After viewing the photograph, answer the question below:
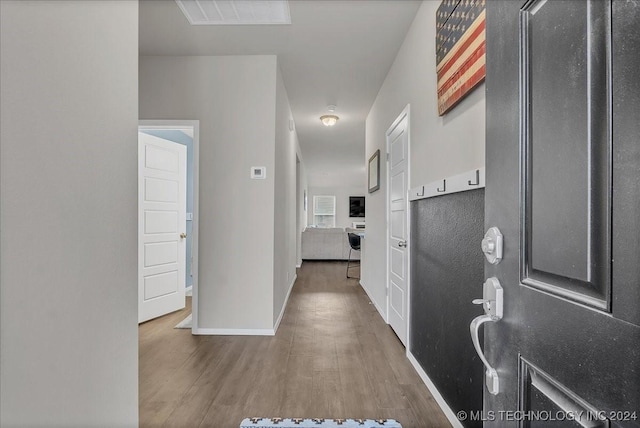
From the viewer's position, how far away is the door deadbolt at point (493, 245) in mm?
702

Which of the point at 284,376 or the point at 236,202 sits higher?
the point at 236,202

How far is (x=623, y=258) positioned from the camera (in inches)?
16.7

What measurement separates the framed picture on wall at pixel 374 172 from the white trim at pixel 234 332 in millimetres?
2092

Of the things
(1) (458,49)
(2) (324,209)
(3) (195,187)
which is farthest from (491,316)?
(2) (324,209)

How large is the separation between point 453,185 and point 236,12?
6.64 feet

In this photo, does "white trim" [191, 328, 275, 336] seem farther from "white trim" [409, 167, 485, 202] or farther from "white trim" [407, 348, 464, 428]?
"white trim" [409, 167, 485, 202]

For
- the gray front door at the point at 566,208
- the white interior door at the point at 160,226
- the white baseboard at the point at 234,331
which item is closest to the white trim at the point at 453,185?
the gray front door at the point at 566,208

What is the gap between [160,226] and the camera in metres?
3.58

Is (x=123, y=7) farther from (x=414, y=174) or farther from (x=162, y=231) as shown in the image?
(x=162, y=231)

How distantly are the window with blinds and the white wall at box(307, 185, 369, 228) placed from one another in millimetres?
128

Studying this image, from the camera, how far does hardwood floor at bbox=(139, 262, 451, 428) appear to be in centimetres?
180

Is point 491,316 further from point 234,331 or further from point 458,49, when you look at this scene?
point 234,331

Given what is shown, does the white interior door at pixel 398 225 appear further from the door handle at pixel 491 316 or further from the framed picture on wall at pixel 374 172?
the door handle at pixel 491 316

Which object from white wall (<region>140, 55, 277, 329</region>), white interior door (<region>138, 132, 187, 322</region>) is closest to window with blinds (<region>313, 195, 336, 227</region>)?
white interior door (<region>138, 132, 187, 322</region>)
